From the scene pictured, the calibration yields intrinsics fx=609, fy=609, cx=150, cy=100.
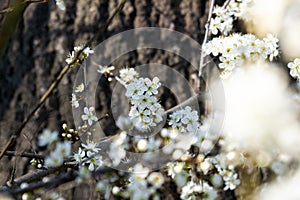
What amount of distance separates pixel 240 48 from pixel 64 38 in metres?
0.98

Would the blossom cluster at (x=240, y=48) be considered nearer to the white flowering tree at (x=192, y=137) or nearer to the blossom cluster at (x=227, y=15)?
the white flowering tree at (x=192, y=137)

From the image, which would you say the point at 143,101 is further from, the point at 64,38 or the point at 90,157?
the point at 64,38

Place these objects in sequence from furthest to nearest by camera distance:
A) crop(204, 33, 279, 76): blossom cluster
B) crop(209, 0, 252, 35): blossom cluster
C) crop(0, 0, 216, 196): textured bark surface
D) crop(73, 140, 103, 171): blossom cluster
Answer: crop(0, 0, 216, 196): textured bark surface, crop(209, 0, 252, 35): blossom cluster, crop(204, 33, 279, 76): blossom cluster, crop(73, 140, 103, 171): blossom cluster

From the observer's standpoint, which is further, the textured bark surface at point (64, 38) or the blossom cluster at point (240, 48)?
the textured bark surface at point (64, 38)

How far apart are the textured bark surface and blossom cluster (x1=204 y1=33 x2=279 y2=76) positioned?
67 centimetres

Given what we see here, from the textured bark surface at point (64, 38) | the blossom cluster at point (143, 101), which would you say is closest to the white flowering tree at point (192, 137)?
the blossom cluster at point (143, 101)

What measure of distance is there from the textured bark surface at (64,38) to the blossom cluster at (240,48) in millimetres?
672

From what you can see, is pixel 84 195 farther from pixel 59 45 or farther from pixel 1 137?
pixel 59 45

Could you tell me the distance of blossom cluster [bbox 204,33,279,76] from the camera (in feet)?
5.33

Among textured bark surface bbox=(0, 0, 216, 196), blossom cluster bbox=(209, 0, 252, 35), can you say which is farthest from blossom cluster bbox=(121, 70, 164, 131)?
textured bark surface bbox=(0, 0, 216, 196)

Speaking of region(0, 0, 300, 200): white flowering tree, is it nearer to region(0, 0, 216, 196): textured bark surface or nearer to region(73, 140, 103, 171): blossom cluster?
region(73, 140, 103, 171): blossom cluster

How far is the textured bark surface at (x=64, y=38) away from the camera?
2.34m

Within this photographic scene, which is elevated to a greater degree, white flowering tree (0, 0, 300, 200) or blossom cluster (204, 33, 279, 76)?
blossom cluster (204, 33, 279, 76)

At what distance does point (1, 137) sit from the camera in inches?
89.7
